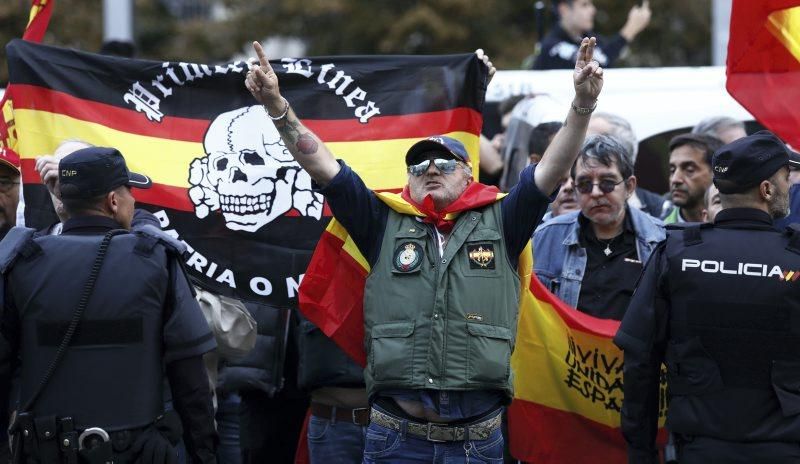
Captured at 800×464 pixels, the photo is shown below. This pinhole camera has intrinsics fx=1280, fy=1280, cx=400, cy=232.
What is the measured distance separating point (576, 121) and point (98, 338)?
6.83 feet

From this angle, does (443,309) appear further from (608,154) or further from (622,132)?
(622,132)

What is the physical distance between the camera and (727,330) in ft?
16.5

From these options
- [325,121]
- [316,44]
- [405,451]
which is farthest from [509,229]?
[316,44]

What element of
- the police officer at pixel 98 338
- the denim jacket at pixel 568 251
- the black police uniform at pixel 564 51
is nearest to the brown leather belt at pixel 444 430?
the police officer at pixel 98 338

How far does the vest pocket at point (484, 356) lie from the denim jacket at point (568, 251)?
1.17m

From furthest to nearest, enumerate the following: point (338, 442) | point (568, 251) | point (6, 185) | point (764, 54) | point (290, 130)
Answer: point (6, 185) → point (568, 251) → point (338, 442) → point (764, 54) → point (290, 130)

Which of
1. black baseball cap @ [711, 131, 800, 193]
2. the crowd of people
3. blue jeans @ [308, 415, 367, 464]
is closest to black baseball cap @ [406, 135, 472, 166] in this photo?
the crowd of people

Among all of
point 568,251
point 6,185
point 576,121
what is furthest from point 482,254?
point 6,185

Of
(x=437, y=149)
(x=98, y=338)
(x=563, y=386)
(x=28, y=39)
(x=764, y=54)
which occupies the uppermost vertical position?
(x=28, y=39)

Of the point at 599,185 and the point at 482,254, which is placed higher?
the point at 599,185

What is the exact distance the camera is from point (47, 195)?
612 centimetres

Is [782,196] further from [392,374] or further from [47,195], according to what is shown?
[47,195]

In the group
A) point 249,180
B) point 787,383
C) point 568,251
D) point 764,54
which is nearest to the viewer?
point 787,383

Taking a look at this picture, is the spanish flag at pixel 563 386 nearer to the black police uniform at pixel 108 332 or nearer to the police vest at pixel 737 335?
the police vest at pixel 737 335
